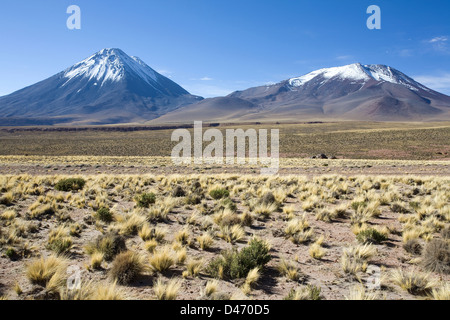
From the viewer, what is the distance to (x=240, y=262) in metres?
4.86

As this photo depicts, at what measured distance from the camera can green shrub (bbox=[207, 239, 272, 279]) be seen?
4.66 m

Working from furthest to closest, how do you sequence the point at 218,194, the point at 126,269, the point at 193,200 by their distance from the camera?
the point at 218,194 < the point at 193,200 < the point at 126,269

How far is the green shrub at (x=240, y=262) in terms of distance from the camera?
466 cm

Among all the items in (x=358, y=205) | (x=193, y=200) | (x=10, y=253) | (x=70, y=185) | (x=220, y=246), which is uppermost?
(x=70, y=185)

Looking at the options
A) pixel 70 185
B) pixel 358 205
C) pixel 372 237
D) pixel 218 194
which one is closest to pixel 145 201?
pixel 218 194

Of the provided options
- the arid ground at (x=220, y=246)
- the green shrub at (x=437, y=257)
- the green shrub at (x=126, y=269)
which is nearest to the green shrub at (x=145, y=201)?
the arid ground at (x=220, y=246)

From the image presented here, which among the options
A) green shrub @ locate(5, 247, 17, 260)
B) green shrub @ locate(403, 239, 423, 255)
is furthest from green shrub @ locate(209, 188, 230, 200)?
green shrub @ locate(5, 247, 17, 260)

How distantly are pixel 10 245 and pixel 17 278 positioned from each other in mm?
1560

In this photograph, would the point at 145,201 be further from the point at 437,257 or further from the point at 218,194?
the point at 437,257

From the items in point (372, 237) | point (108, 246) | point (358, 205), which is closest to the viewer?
point (108, 246)

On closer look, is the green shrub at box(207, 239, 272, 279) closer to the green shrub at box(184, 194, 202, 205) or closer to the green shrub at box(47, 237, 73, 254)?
the green shrub at box(47, 237, 73, 254)

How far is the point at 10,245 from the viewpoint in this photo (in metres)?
5.54
